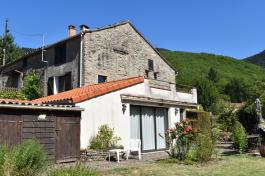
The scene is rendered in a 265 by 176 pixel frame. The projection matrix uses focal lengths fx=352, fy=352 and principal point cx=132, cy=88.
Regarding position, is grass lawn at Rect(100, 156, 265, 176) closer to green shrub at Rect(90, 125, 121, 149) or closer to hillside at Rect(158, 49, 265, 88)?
green shrub at Rect(90, 125, 121, 149)

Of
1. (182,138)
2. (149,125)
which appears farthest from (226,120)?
(182,138)

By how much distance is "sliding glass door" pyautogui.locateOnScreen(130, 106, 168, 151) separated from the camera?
19438mm

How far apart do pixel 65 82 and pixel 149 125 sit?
10813 mm

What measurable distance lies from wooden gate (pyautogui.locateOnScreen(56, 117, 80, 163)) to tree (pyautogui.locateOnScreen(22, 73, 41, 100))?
15504 millimetres

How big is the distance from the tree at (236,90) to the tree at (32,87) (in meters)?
52.3

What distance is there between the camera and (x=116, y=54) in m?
29.0

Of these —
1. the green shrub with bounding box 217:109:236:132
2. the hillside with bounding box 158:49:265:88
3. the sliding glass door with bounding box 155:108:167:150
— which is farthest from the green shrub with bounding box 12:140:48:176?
the hillside with bounding box 158:49:265:88

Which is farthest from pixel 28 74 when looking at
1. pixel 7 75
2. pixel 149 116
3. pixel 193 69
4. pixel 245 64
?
pixel 245 64

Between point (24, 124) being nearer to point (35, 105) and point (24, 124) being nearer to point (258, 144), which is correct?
point (35, 105)

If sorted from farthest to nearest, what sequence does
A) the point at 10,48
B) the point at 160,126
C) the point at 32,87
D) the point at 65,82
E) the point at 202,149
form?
1. the point at 10,48
2. the point at 32,87
3. the point at 65,82
4. the point at 160,126
5. the point at 202,149

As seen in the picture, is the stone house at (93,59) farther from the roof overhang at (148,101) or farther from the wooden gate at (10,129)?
the wooden gate at (10,129)

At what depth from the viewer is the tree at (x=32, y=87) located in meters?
30.2

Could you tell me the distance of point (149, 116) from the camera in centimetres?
2052

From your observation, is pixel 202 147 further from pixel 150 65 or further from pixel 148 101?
pixel 150 65
